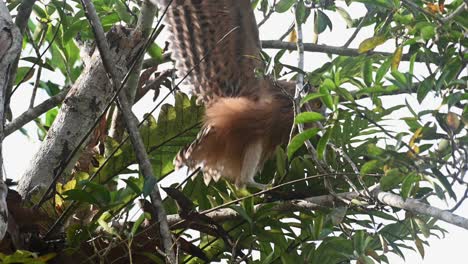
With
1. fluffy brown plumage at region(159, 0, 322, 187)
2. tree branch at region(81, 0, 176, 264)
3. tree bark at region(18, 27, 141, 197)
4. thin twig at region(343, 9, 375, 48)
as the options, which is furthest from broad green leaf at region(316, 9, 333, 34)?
tree branch at region(81, 0, 176, 264)

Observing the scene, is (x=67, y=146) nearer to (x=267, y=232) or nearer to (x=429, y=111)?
(x=267, y=232)

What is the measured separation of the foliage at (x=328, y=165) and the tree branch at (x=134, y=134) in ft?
0.18

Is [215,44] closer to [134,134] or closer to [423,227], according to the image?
[134,134]

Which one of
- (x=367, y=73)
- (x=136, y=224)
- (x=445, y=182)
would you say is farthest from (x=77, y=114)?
(x=445, y=182)

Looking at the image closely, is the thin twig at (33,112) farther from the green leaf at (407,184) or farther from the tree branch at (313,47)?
the green leaf at (407,184)

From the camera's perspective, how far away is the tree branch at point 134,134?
1946mm

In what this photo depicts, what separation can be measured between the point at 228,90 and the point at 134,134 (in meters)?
1.20

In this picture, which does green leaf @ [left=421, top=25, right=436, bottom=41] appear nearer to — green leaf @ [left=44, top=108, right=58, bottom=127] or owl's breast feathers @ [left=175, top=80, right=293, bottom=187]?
owl's breast feathers @ [left=175, top=80, right=293, bottom=187]

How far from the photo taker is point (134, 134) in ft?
6.79

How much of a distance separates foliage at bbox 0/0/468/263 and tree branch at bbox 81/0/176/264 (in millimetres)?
55

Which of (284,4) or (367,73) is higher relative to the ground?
(284,4)

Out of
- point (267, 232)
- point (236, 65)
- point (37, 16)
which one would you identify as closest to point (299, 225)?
point (267, 232)

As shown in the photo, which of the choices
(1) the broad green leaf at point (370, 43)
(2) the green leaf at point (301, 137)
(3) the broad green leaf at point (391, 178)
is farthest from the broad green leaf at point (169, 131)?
(3) the broad green leaf at point (391, 178)

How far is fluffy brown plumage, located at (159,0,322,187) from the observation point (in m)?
2.97
